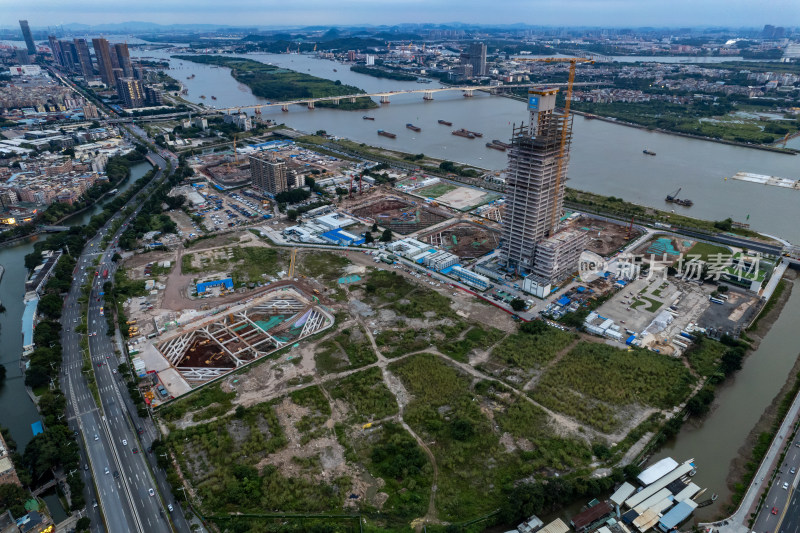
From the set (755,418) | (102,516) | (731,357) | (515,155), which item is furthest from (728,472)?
(102,516)

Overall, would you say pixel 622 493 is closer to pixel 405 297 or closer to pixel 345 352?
pixel 345 352

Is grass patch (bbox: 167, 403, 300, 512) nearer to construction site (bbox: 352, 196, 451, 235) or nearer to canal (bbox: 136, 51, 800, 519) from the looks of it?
canal (bbox: 136, 51, 800, 519)

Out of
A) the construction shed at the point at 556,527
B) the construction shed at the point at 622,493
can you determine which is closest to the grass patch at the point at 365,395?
the construction shed at the point at 556,527

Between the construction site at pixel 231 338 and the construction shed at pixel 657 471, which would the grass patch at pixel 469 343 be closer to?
the construction site at pixel 231 338

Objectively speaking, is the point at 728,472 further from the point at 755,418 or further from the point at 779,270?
the point at 779,270

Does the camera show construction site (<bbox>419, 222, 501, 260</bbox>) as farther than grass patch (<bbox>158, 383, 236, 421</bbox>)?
Yes

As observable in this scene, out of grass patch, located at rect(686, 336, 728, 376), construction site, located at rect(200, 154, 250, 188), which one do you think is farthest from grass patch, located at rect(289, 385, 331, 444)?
construction site, located at rect(200, 154, 250, 188)

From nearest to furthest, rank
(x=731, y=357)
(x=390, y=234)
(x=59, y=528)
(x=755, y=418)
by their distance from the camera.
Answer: (x=59, y=528), (x=755, y=418), (x=731, y=357), (x=390, y=234)
